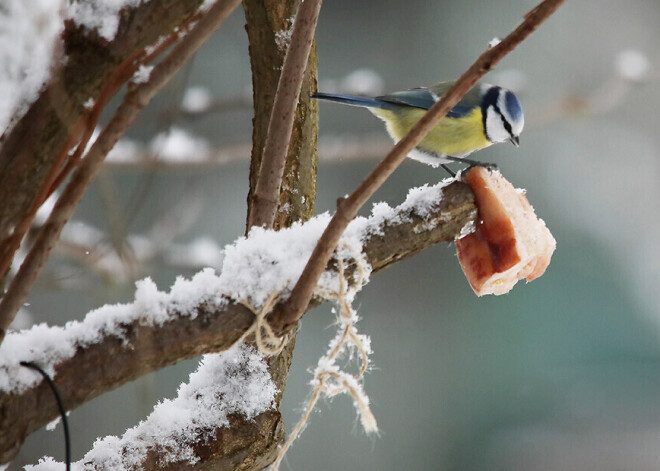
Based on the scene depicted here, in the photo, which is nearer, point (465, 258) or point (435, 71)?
point (465, 258)

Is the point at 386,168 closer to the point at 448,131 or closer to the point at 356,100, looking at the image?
the point at 356,100

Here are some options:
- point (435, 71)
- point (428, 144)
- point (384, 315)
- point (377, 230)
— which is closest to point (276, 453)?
point (377, 230)

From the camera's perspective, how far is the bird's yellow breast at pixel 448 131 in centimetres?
202

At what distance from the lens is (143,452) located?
0.96 meters

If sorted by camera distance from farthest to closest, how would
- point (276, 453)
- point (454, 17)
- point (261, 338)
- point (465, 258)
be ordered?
point (454, 17), point (465, 258), point (276, 453), point (261, 338)

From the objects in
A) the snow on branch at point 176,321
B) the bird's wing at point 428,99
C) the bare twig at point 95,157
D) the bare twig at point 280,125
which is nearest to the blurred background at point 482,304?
the bird's wing at point 428,99

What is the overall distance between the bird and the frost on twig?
3.43 ft

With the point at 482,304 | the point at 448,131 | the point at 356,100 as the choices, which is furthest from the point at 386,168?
the point at 482,304

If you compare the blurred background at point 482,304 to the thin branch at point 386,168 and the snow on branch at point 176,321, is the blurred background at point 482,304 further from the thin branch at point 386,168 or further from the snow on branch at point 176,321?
the thin branch at point 386,168

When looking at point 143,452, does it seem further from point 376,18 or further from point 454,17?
point 454,17

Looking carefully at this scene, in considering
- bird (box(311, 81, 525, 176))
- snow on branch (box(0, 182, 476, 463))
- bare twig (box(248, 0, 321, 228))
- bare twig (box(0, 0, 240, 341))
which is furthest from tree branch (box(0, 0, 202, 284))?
bird (box(311, 81, 525, 176))

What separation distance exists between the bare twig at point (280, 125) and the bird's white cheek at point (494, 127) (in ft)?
3.40

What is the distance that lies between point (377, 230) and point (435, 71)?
3.32 metres

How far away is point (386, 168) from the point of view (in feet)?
2.76
